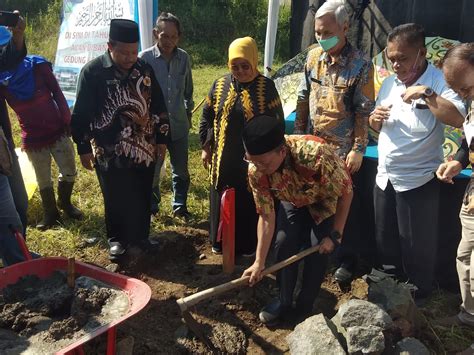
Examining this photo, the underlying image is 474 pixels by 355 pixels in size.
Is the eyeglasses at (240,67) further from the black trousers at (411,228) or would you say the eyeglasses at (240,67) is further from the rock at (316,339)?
the rock at (316,339)

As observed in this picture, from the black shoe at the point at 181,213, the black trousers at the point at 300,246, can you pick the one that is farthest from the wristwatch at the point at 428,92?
the black shoe at the point at 181,213

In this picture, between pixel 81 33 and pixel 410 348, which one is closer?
pixel 410 348

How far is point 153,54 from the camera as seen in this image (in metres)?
4.46

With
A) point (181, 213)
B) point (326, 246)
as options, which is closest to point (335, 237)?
point (326, 246)

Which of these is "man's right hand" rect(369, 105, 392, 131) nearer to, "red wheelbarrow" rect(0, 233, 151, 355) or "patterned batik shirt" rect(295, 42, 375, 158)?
"patterned batik shirt" rect(295, 42, 375, 158)

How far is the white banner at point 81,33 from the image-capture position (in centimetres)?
598

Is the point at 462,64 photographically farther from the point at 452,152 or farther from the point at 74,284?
the point at 74,284

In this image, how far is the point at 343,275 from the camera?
3594 millimetres

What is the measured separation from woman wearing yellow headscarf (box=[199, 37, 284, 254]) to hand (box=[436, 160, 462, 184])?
1.15 meters

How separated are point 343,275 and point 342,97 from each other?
1297mm

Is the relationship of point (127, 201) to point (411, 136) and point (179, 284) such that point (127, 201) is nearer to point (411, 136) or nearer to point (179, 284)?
point (179, 284)

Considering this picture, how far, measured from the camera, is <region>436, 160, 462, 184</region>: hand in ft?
9.14

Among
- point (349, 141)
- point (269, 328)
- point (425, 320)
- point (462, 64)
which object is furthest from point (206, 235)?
point (462, 64)

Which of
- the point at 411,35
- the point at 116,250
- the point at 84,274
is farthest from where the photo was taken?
the point at 116,250
